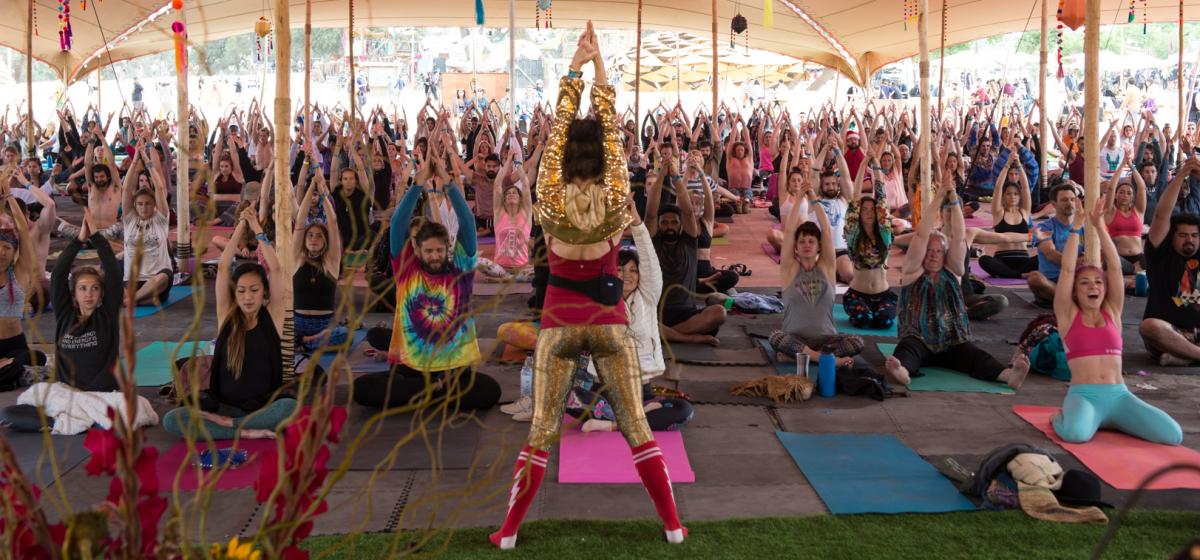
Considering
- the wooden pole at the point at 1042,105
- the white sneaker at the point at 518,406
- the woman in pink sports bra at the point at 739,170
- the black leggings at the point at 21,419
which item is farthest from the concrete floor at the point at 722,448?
the woman in pink sports bra at the point at 739,170

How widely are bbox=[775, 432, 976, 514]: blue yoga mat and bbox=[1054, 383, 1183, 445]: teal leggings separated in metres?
0.76

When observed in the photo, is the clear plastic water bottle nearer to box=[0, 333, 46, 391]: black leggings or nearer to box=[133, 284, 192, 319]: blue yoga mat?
box=[0, 333, 46, 391]: black leggings

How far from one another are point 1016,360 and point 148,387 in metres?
4.74

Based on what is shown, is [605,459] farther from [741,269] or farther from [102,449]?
[741,269]

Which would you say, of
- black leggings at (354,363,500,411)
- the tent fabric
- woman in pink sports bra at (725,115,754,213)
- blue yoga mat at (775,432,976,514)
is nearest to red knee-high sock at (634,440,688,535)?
blue yoga mat at (775,432,976,514)

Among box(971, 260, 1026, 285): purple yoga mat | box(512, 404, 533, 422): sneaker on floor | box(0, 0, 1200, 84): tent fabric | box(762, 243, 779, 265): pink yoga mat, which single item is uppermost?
box(0, 0, 1200, 84): tent fabric

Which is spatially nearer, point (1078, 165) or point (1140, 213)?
point (1140, 213)

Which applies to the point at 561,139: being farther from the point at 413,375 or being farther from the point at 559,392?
the point at 413,375

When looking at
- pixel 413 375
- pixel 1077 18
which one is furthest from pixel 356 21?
pixel 413 375

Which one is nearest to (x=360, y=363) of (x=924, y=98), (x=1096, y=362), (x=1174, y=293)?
(x=1096, y=362)

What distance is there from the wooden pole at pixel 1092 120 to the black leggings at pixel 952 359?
869 millimetres

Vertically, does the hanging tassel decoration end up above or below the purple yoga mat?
above

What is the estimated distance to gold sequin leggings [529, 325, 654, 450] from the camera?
11.3 feet

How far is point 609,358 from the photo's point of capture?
346cm
